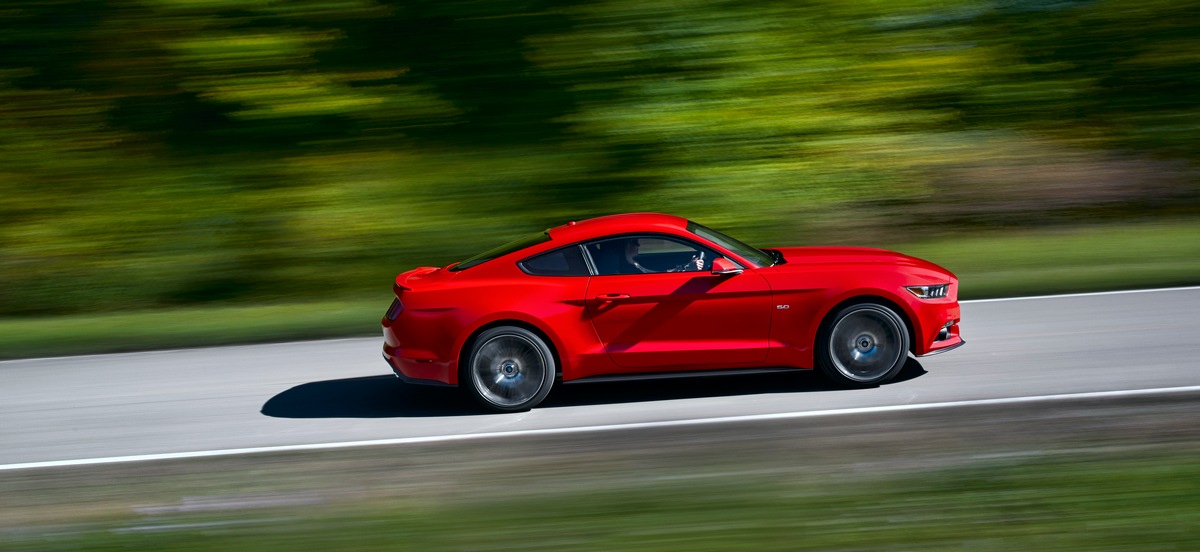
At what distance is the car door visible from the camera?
7.35 metres

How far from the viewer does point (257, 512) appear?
5754 mm

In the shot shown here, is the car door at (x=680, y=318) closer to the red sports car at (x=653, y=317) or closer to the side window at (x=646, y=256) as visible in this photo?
the red sports car at (x=653, y=317)

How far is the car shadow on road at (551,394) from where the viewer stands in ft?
25.2

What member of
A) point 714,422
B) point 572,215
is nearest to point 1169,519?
point 714,422

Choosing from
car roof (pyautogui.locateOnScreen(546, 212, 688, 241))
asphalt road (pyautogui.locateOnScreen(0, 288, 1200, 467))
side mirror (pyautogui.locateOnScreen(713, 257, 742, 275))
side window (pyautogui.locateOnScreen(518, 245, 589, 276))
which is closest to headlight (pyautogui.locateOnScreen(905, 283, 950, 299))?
asphalt road (pyautogui.locateOnScreen(0, 288, 1200, 467))

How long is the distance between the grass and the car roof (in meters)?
3.68

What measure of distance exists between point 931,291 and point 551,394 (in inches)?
109

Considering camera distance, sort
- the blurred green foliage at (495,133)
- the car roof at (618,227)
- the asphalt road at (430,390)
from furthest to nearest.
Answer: the blurred green foliage at (495,133)
the car roof at (618,227)
the asphalt road at (430,390)

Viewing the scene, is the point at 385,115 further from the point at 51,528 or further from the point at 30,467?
the point at 51,528

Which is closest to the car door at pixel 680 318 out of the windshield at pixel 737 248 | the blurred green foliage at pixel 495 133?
the windshield at pixel 737 248

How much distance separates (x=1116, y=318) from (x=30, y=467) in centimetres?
838

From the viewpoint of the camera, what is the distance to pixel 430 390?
330 inches

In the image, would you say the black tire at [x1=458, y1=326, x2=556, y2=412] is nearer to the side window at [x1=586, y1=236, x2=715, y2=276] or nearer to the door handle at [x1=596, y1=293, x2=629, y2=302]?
the door handle at [x1=596, y1=293, x2=629, y2=302]

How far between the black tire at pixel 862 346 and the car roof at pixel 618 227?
4.13 feet
